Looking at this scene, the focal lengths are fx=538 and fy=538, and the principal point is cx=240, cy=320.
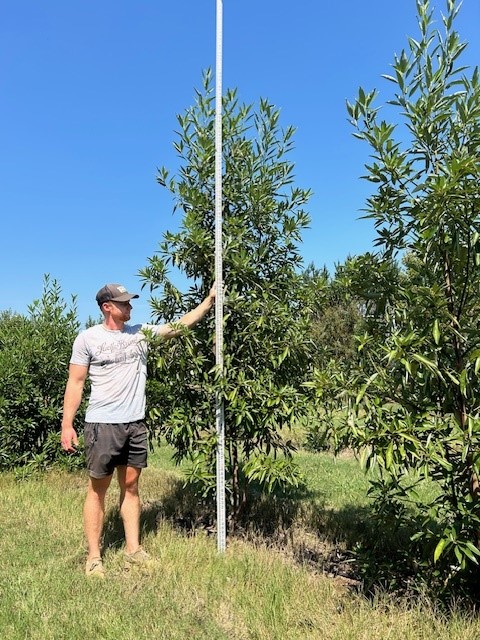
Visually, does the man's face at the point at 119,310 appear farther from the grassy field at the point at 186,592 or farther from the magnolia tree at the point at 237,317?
the grassy field at the point at 186,592

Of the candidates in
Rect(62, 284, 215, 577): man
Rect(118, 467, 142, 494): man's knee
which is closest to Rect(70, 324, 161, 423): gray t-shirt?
Rect(62, 284, 215, 577): man

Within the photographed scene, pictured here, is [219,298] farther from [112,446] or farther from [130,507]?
[130,507]

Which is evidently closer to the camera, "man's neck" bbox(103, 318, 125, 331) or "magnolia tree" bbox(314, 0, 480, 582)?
"magnolia tree" bbox(314, 0, 480, 582)

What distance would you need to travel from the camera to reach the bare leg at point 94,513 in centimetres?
395

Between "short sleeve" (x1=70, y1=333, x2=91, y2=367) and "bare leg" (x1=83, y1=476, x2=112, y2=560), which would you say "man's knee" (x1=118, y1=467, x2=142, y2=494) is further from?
"short sleeve" (x1=70, y1=333, x2=91, y2=367)

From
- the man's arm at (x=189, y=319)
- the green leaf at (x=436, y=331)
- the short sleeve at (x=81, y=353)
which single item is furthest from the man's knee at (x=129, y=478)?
the green leaf at (x=436, y=331)

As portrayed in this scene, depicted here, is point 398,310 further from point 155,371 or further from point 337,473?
point 337,473

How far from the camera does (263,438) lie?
458 cm

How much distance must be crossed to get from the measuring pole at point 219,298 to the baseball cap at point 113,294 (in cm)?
70

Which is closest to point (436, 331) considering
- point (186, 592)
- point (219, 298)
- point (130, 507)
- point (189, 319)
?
point (219, 298)

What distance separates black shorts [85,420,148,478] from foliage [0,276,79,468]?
10.8 feet

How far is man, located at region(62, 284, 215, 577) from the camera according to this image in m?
3.96

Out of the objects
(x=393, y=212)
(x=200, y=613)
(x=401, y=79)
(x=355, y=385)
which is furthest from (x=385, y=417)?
(x=401, y=79)

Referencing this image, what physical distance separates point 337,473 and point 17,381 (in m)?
4.68
